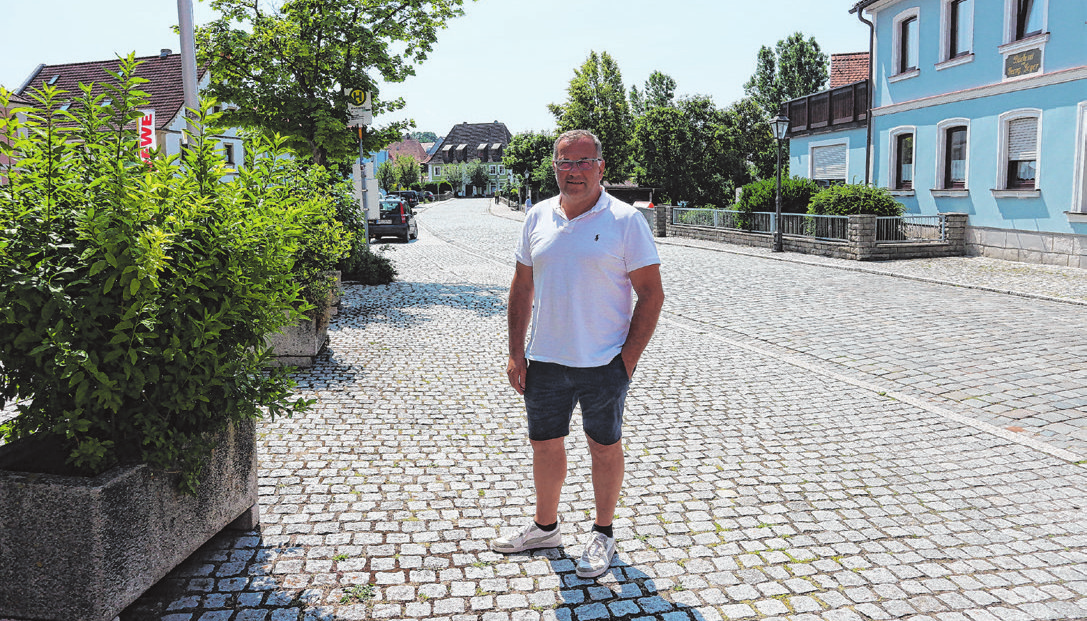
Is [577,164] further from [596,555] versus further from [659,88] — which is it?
[659,88]

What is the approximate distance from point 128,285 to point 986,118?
65.6 feet

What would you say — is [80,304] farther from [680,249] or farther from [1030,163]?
[680,249]

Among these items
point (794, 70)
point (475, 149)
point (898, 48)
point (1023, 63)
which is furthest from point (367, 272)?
point (475, 149)

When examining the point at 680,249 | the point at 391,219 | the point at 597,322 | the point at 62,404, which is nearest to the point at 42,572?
the point at 62,404

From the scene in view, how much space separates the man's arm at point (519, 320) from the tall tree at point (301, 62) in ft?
37.8

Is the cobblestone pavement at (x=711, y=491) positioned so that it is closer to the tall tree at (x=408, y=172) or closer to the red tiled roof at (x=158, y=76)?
the red tiled roof at (x=158, y=76)

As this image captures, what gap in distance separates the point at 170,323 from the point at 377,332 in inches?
265

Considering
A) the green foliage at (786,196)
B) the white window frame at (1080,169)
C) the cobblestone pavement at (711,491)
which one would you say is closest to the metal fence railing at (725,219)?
the green foliage at (786,196)

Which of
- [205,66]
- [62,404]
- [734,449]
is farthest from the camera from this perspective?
[205,66]

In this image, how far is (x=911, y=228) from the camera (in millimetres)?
19500

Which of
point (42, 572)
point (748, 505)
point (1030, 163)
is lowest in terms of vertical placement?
point (748, 505)

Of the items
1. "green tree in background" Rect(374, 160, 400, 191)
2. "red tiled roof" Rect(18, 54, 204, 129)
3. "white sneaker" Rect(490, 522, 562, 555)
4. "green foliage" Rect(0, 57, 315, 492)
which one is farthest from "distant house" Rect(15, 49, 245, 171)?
"green tree in background" Rect(374, 160, 400, 191)

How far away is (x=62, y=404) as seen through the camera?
3.05 meters

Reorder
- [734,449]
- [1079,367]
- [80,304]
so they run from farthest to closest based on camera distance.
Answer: [1079,367] < [734,449] < [80,304]
